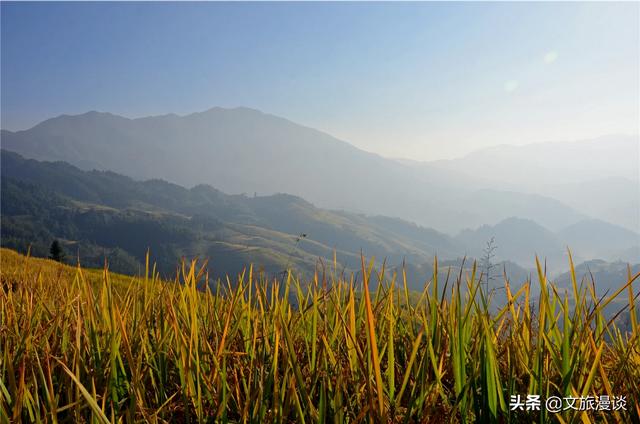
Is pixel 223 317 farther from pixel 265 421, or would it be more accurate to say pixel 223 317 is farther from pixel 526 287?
pixel 526 287

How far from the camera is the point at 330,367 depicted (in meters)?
2.16

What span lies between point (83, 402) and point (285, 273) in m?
1.73

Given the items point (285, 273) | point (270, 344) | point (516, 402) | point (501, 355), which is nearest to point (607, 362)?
point (501, 355)

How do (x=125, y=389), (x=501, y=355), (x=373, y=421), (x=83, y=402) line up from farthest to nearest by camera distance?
(x=501, y=355) < (x=125, y=389) < (x=83, y=402) < (x=373, y=421)

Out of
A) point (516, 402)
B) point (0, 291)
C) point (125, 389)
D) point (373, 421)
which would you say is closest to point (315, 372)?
point (373, 421)

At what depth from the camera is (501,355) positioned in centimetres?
248

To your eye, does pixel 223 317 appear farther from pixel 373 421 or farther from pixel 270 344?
pixel 373 421

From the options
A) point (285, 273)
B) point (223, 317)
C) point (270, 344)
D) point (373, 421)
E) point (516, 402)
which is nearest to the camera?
point (373, 421)

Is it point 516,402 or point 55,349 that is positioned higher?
point 516,402

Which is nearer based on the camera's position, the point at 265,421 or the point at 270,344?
the point at 265,421

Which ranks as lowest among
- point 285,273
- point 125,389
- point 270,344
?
point 125,389

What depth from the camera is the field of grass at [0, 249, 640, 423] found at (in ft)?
5.81

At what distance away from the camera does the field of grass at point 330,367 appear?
5.81 feet

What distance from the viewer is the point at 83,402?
6.77 feet
